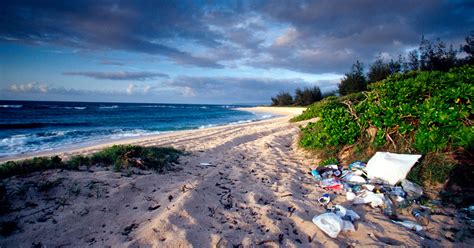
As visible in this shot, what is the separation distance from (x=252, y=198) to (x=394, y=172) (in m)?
2.33

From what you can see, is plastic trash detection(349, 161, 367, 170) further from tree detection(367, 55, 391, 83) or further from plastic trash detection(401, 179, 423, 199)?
tree detection(367, 55, 391, 83)

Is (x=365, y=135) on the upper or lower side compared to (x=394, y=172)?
upper

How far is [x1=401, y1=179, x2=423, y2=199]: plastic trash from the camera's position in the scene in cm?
331

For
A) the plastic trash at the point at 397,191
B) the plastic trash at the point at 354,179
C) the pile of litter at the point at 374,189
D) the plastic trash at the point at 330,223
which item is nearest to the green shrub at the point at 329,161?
the pile of litter at the point at 374,189

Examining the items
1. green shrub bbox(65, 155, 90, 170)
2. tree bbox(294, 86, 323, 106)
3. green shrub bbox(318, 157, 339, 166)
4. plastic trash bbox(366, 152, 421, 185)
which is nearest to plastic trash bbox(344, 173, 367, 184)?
plastic trash bbox(366, 152, 421, 185)

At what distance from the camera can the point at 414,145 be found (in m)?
4.19

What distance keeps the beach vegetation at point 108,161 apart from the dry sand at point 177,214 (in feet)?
0.70

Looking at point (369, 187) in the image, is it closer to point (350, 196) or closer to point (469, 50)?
point (350, 196)

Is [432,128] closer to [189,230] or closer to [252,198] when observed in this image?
[252,198]

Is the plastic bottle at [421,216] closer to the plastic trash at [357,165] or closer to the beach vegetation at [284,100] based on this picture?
the plastic trash at [357,165]

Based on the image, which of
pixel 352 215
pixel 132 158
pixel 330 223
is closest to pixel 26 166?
pixel 132 158

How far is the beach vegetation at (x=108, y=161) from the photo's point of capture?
3277mm

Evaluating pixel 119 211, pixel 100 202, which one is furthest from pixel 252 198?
pixel 100 202

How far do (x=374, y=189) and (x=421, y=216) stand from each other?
67cm
